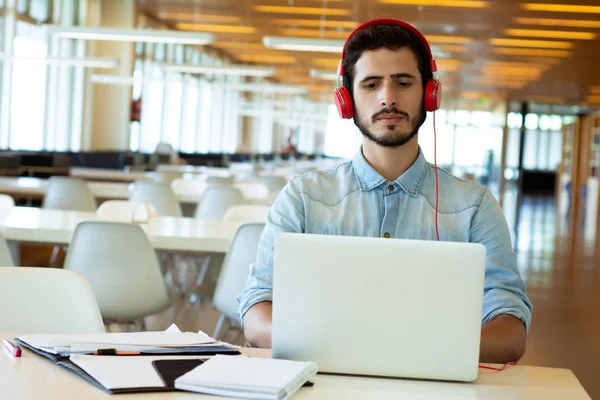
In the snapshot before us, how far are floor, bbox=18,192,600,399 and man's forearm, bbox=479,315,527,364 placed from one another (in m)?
2.34

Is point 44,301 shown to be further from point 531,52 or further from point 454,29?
point 531,52

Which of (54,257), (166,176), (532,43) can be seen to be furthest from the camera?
(532,43)

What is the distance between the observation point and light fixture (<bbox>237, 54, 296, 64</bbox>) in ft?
72.0

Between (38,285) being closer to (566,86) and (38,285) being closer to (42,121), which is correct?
(42,121)

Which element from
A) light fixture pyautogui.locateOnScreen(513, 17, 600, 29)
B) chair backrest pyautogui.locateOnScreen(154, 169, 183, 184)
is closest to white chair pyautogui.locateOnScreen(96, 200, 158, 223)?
chair backrest pyautogui.locateOnScreen(154, 169, 183, 184)

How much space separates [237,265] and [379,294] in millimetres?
2313

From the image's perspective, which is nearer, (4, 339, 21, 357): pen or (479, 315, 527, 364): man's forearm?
(4, 339, 21, 357): pen

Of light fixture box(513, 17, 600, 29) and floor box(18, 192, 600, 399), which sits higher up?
light fixture box(513, 17, 600, 29)

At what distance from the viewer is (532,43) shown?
16125 mm

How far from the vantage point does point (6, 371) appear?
1.49 m

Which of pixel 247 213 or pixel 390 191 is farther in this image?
pixel 247 213

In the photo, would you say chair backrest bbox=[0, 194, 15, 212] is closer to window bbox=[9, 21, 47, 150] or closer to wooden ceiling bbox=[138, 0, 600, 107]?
wooden ceiling bbox=[138, 0, 600, 107]

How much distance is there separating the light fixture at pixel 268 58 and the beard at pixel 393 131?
1988 centimetres

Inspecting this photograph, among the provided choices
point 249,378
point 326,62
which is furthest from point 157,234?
point 326,62
